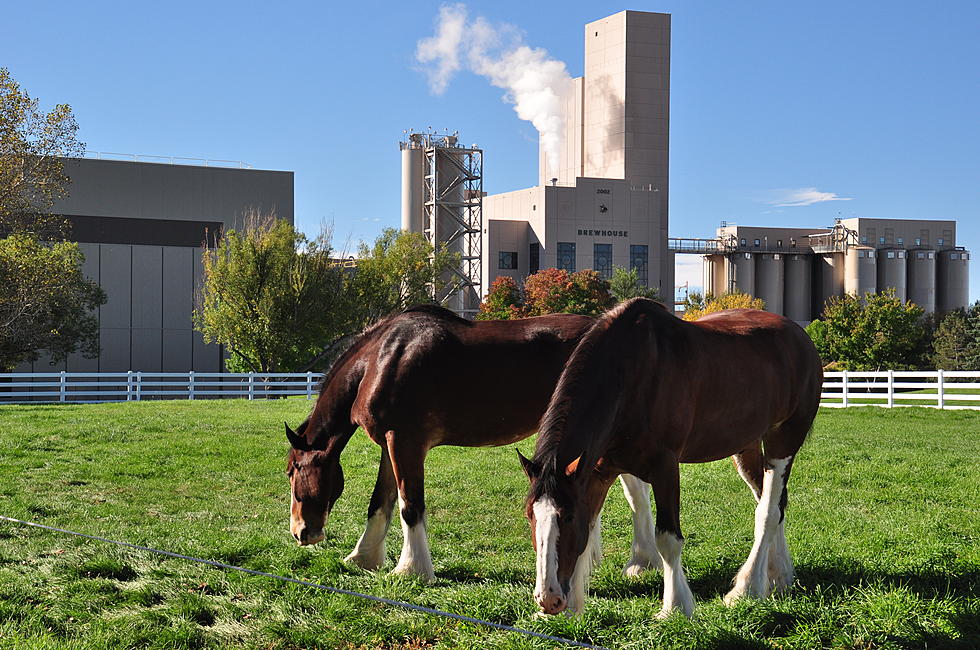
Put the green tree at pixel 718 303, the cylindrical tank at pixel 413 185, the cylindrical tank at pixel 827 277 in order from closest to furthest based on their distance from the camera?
the green tree at pixel 718 303, the cylindrical tank at pixel 413 185, the cylindrical tank at pixel 827 277

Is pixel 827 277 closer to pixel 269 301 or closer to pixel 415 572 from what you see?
pixel 269 301

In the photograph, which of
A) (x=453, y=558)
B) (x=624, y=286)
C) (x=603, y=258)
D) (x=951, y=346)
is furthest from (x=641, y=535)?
(x=603, y=258)

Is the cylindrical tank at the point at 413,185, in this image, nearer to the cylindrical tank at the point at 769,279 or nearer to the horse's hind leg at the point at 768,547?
the cylindrical tank at the point at 769,279

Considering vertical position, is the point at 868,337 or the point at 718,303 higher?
the point at 718,303

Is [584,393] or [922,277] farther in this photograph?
[922,277]

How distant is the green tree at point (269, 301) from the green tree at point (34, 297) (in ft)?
19.4

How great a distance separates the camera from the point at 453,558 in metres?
6.93

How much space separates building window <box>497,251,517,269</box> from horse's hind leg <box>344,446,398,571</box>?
74.9 m

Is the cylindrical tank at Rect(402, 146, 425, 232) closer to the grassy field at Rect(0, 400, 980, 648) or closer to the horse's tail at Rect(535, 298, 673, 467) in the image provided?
the grassy field at Rect(0, 400, 980, 648)

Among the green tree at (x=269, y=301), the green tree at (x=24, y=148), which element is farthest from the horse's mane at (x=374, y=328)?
the green tree at (x=269, y=301)

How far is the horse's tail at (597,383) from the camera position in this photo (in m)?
4.82

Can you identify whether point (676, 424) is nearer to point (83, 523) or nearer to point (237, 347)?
point (83, 523)

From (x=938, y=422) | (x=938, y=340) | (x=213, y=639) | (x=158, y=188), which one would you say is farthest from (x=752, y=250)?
(x=213, y=639)

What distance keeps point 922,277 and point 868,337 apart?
33.0 meters
